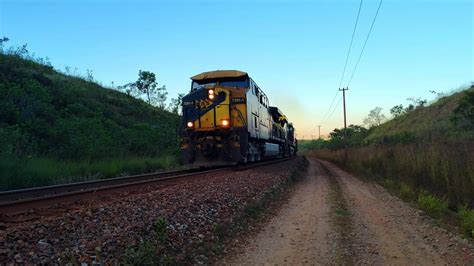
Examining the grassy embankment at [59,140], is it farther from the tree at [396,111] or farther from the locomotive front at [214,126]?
the tree at [396,111]

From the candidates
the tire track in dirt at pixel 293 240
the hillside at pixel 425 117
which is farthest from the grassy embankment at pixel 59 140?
the hillside at pixel 425 117

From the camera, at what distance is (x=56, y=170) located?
1246 cm

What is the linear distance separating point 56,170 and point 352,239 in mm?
9962

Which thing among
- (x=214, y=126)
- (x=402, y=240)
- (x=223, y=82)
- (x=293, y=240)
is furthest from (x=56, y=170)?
(x=402, y=240)

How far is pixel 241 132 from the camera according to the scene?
51.4 ft

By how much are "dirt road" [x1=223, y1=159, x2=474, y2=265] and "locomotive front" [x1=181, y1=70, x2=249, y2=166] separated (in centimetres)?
650

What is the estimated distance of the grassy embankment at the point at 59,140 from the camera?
12016 millimetres

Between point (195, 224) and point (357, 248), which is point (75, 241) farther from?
point (357, 248)

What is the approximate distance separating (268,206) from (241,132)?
6.70 metres

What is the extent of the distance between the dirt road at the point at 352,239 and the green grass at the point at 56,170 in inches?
292

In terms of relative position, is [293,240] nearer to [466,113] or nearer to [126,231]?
[126,231]

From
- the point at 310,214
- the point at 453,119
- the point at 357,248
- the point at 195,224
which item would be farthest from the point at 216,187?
the point at 453,119

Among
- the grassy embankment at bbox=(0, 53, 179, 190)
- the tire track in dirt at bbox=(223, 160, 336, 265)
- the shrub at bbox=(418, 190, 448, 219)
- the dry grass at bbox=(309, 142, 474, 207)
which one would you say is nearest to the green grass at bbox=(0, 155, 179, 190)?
the grassy embankment at bbox=(0, 53, 179, 190)

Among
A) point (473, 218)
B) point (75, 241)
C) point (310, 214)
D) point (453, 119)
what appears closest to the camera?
point (75, 241)
